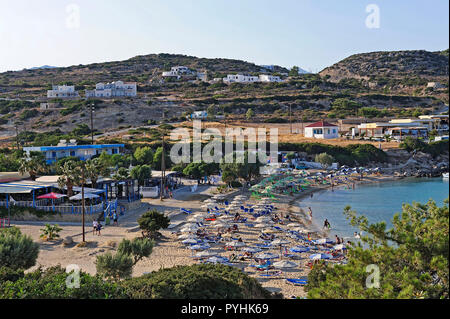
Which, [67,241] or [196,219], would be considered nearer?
[67,241]

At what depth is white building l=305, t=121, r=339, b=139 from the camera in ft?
229

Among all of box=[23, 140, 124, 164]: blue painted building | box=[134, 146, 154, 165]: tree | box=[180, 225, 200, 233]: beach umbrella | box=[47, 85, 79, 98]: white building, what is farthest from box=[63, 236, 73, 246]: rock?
box=[47, 85, 79, 98]: white building

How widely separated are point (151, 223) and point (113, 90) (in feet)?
287

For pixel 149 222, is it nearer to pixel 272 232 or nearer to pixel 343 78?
pixel 272 232

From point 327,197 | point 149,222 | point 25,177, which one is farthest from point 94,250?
point 327,197

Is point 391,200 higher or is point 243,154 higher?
point 243,154

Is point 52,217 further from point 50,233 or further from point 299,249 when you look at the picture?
point 299,249

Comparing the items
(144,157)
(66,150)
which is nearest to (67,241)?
(144,157)

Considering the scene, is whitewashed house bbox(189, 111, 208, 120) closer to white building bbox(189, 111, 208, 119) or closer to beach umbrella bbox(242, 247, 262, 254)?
white building bbox(189, 111, 208, 119)

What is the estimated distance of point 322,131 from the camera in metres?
69.7

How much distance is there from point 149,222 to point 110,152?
30.0 metres

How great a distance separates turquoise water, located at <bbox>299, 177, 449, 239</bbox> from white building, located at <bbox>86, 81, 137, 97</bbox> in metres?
70.9

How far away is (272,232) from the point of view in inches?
992

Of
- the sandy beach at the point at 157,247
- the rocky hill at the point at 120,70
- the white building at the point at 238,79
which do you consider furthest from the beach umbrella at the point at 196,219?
the rocky hill at the point at 120,70
